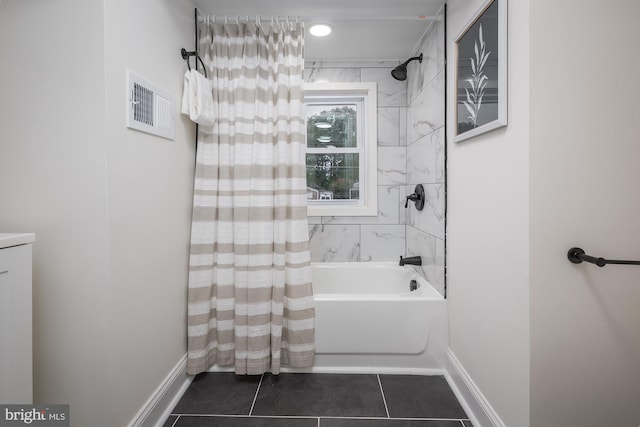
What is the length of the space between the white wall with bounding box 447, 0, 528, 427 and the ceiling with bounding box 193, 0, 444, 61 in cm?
31

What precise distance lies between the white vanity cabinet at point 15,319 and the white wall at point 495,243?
1.71 m

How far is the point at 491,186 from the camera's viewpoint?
1.33m

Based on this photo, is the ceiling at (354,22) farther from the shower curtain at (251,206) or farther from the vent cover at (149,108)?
the vent cover at (149,108)

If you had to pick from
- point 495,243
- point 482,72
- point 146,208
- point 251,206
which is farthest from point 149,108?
point 495,243

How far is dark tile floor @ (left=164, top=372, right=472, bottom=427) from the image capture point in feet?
4.94

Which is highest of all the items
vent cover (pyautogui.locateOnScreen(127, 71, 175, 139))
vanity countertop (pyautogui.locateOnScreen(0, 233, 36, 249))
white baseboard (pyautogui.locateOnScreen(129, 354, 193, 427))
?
vent cover (pyautogui.locateOnScreen(127, 71, 175, 139))

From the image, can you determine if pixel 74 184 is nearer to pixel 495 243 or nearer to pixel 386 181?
pixel 495 243

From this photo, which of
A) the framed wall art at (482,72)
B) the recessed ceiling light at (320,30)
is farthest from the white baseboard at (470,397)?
the recessed ceiling light at (320,30)

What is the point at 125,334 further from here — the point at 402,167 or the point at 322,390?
the point at 402,167

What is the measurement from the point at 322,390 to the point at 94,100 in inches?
70.4

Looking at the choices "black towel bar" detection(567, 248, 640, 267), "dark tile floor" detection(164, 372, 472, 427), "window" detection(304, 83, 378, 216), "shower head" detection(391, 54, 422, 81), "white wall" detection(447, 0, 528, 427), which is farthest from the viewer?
"window" detection(304, 83, 378, 216)

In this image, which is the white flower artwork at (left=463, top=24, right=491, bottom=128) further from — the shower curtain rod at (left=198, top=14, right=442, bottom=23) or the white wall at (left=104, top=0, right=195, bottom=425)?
the white wall at (left=104, top=0, right=195, bottom=425)

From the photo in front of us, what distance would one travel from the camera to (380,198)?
104 inches

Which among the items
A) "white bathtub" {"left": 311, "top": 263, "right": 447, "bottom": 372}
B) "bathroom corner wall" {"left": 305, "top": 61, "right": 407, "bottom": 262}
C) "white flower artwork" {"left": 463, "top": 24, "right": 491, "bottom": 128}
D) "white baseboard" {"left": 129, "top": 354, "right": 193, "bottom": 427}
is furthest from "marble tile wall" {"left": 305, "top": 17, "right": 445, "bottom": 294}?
"white baseboard" {"left": 129, "top": 354, "right": 193, "bottom": 427}
